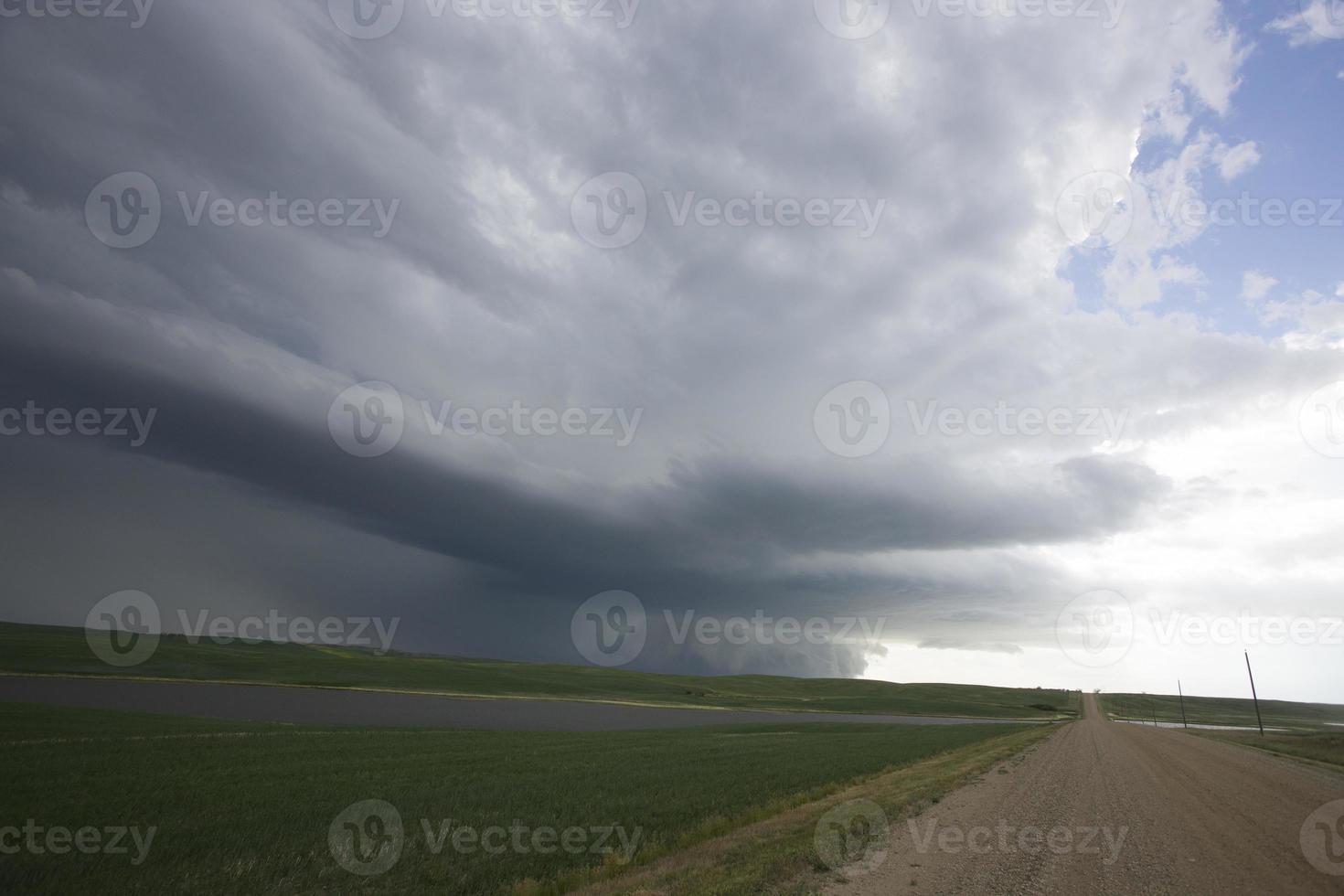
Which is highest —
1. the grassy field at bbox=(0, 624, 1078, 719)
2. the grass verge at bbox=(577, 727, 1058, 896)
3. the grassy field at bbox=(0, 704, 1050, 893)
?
the grass verge at bbox=(577, 727, 1058, 896)

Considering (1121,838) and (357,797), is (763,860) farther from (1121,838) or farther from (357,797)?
(357,797)

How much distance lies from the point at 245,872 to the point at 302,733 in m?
34.6

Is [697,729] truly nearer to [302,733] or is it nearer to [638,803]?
[302,733]

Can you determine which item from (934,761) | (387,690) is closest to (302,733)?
(934,761)

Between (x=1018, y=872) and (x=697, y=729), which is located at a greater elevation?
(x=1018, y=872)

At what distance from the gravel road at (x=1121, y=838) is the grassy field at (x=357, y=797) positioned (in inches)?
170

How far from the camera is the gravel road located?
13.7 meters

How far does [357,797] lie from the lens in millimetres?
23531

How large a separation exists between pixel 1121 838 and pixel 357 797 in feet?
82.0

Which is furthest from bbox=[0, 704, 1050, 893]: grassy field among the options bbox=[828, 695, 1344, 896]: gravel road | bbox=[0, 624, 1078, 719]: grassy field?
bbox=[0, 624, 1078, 719]: grassy field

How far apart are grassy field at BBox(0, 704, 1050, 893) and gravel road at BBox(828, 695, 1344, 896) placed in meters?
4.32

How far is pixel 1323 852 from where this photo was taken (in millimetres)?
16469

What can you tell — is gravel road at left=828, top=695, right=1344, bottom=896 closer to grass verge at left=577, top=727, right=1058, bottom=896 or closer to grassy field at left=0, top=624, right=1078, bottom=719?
grass verge at left=577, top=727, right=1058, bottom=896

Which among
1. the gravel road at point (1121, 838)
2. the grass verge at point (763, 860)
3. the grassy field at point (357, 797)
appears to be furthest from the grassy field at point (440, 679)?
the gravel road at point (1121, 838)
